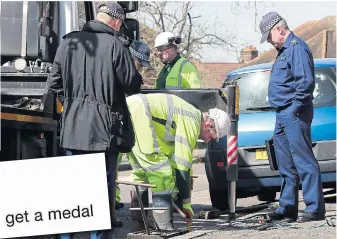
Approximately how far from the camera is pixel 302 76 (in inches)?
361

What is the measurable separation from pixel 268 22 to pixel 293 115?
0.97 metres

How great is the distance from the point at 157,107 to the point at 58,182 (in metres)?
2.07

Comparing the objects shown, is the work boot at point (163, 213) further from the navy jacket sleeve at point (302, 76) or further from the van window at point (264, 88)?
the van window at point (264, 88)

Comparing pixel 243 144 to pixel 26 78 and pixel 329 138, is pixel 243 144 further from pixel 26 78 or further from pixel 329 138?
pixel 26 78

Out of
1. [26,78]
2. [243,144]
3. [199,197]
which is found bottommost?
[199,197]

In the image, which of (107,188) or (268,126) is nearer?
(107,188)

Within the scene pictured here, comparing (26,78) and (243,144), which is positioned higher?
(26,78)

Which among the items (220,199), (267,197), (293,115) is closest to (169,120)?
(293,115)

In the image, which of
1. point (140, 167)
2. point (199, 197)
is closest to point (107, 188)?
point (140, 167)

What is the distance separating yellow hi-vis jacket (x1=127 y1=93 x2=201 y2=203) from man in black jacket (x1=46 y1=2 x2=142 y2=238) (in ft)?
4.45

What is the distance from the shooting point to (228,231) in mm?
8906

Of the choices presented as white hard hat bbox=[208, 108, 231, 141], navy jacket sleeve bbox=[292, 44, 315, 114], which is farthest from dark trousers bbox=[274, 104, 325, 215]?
white hard hat bbox=[208, 108, 231, 141]

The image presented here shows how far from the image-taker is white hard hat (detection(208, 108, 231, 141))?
8.80 metres

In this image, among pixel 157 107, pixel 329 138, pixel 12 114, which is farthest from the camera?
pixel 329 138
